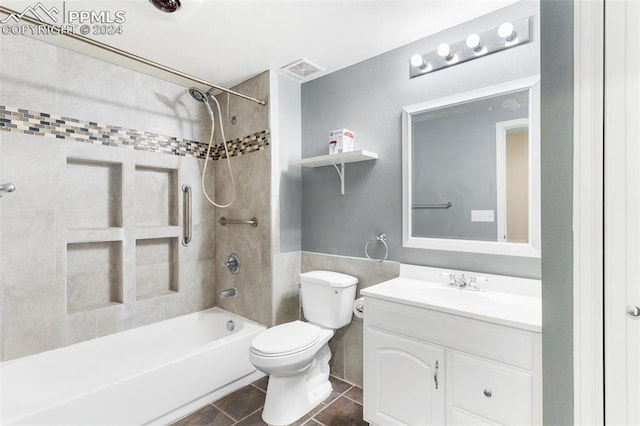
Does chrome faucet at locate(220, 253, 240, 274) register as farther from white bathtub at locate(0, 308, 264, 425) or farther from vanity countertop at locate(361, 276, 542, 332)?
vanity countertop at locate(361, 276, 542, 332)

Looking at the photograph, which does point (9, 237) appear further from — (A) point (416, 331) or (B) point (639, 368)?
(B) point (639, 368)

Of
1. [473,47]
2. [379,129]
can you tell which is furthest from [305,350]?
[473,47]

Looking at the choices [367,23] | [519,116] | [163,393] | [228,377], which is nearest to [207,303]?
[228,377]

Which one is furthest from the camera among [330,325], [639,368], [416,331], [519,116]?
[330,325]

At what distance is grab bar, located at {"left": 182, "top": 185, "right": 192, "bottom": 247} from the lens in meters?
2.61

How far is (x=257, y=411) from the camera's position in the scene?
198 cm

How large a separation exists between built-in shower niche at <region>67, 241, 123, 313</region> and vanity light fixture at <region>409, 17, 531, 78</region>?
2.43 m

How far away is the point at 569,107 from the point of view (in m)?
0.77

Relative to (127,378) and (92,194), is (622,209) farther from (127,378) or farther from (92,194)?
(92,194)

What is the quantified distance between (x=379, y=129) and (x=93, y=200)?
6.85 ft

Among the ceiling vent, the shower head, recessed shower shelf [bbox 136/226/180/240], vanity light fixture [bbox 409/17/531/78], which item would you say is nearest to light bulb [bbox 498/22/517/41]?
vanity light fixture [bbox 409/17/531/78]

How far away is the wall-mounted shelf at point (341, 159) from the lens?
6.76 feet

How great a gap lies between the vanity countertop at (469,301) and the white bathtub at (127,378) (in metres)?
1.18

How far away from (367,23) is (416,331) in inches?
66.9
